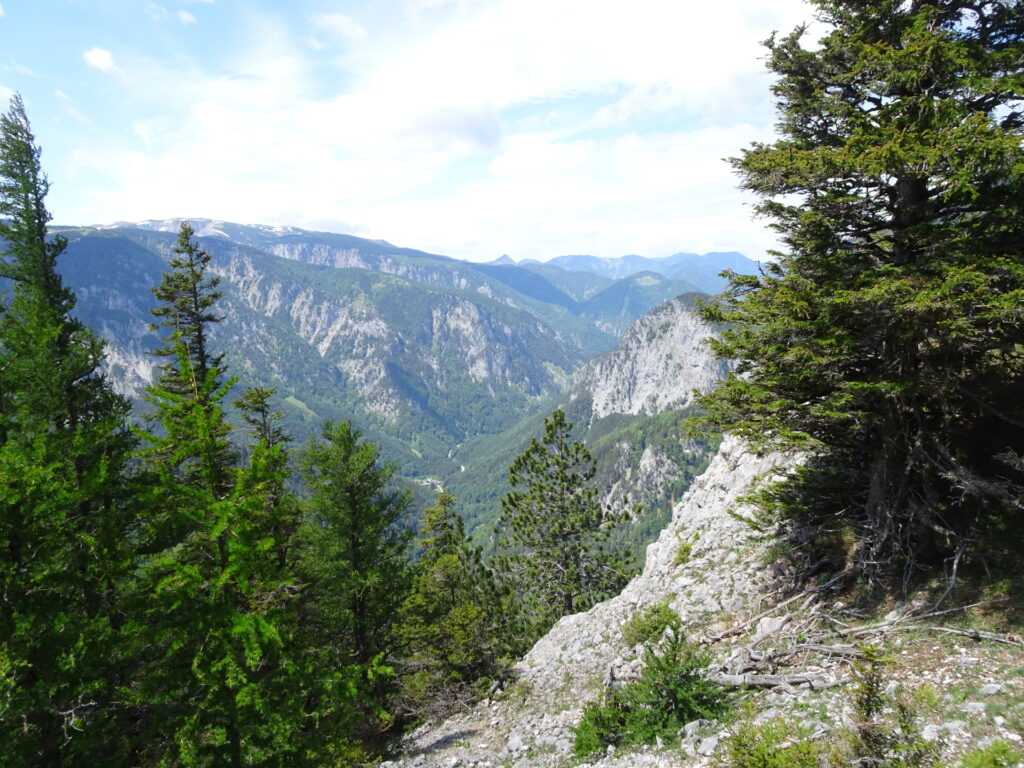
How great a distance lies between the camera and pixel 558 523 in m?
31.4

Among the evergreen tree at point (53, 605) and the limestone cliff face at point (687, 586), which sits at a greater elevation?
the evergreen tree at point (53, 605)

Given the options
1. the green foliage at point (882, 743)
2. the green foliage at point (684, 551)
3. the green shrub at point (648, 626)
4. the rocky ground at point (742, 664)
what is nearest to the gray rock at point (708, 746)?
the rocky ground at point (742, 664)

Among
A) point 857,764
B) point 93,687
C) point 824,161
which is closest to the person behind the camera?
point 857,764

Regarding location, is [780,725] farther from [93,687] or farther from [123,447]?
[123,447]

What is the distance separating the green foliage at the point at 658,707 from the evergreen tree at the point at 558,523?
20.7 meters

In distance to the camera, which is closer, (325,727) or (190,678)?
(190,678)

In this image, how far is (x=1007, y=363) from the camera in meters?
10.5

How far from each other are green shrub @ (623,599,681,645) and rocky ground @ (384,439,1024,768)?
0.39m

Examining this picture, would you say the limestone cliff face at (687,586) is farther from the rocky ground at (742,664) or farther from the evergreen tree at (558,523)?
the evergreen tree at (558,523)

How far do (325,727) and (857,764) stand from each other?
8.04 m

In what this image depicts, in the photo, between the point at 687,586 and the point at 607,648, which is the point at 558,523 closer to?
the point at 607,648

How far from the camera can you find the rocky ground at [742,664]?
23.8 feet

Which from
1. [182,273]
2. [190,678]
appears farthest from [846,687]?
[182,273]

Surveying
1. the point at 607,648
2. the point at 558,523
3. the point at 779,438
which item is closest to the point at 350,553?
the point at 607,648
